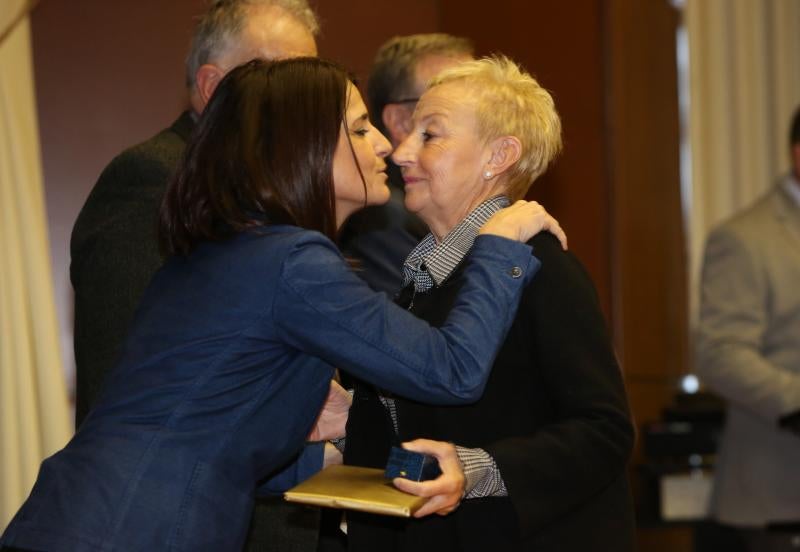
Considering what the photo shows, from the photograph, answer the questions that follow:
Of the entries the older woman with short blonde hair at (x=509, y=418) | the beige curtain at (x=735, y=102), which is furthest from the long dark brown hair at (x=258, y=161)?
the beige curtain at (x=735, y=102)

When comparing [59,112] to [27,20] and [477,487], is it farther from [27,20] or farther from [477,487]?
[477,487]

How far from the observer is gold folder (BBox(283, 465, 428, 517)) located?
61.9 inches

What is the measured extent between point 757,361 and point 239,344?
8.24ft

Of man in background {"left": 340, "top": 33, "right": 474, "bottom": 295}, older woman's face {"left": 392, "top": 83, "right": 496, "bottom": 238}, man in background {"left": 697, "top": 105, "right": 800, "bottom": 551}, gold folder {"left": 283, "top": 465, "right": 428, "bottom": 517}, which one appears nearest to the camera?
gold folder {"left": 283, "top": 465, "right": 428, "bottom": 517}

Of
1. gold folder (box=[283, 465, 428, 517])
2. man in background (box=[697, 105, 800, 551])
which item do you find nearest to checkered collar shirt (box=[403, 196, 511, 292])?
gold folder (box=[283, 465, 428, 517])

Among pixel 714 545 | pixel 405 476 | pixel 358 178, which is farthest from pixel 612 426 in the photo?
pixel 714 545

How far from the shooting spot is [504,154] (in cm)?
216

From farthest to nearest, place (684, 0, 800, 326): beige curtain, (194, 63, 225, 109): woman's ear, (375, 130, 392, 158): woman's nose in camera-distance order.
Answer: (684, 0, 800, 326): beige curtain → (194, 63, 225, 109): woman's ear → (375, 130, 392, 158): woman's nose

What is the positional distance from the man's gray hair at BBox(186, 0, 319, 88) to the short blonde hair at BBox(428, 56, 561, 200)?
2.59ft

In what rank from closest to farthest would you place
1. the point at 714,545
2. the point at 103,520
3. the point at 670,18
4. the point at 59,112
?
the point at 103,520
the point at 59,112
the point at 714,545
the point at 670,18

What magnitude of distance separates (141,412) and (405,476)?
376 mm

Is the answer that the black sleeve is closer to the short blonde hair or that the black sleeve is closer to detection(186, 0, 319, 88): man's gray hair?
detection(186, 0, 319, 88): man's gray hair

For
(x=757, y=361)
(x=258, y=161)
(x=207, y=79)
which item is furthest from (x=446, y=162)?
(x=757, y=361)

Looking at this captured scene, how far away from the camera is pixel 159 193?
2.46 meters
